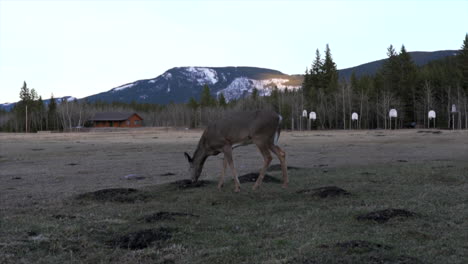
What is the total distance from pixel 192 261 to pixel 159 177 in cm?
1469

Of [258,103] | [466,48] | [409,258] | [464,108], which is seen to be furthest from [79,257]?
[258,103]

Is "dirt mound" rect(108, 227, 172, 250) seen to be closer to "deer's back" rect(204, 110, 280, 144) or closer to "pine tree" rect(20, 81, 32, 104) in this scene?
"deer's back" rect(204, 110, 280, 144)

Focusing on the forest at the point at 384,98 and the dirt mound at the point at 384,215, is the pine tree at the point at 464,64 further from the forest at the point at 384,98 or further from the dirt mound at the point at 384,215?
the dirt mound at the point at 384,215

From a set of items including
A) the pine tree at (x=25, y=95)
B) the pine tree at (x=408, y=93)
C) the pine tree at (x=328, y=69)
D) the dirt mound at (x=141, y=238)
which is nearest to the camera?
the dirt mound at (x=141, y=238)

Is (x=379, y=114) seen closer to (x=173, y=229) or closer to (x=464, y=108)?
(x=464, y=108)

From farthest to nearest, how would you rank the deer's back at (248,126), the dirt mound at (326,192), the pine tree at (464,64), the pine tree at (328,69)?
the pine tree at (328,69) < the pine tree at (464,64) < the deer's back at (248,126) < the dirt mound at (326,192)

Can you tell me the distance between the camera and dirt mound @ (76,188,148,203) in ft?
46.2

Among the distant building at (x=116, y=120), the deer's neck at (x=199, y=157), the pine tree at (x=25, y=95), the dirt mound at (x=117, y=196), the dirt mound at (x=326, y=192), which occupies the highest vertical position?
the pine tree at (x=25, y=95)

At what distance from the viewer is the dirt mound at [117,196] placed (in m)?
14.1

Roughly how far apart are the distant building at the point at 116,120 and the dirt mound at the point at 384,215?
589 feet

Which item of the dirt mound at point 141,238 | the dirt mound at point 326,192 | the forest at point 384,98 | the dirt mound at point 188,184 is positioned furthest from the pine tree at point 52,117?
the dirt mound at point 141,238

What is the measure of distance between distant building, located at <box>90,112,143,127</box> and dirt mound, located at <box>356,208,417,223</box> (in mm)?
179579

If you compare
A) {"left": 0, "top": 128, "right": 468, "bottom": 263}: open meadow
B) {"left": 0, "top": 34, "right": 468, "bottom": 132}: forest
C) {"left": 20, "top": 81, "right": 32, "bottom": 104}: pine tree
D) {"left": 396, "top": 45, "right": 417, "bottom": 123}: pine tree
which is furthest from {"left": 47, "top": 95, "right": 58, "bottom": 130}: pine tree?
{"left": 0, "top": 128, "right": 468, "bottom": 263}: open meadow

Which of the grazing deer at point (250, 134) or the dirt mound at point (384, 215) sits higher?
the grazing deer at point (250, 134)
